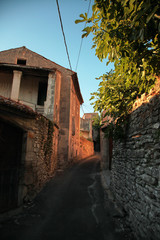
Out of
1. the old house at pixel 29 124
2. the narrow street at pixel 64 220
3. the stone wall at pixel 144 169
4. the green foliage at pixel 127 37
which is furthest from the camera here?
the old house at pixel 29 124

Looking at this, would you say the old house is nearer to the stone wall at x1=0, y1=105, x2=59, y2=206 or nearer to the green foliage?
the stone wall at x1=0, y1=105, x2=59, y2=206

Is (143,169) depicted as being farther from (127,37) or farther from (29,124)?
(29,124)

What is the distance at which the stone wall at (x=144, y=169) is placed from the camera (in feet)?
8.52

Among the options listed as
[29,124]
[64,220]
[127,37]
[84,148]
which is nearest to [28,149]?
[29,124]

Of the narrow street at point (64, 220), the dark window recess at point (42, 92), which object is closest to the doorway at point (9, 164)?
the narrow street at point (64, 220)

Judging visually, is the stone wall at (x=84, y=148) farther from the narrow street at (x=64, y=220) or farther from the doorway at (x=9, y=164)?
the doorway at (x=9, y=164)

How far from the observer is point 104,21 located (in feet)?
8.12

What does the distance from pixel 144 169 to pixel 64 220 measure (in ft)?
9.47

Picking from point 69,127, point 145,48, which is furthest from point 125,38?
point 69,127

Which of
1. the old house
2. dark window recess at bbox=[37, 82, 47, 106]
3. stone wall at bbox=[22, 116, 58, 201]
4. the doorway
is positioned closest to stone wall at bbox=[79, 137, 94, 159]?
the old house

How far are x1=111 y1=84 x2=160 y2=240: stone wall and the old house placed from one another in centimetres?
367

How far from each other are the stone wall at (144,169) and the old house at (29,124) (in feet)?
12.0

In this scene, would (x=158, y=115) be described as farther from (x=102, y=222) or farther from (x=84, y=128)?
(x=84, y=128)

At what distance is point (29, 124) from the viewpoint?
5590 mm
